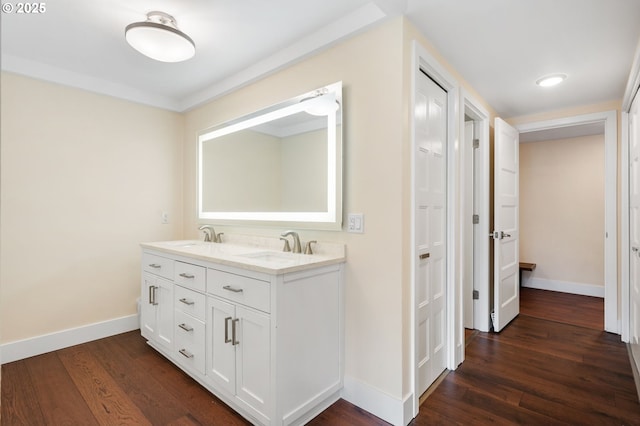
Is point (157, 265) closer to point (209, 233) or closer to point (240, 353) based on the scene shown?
point (209, 233)

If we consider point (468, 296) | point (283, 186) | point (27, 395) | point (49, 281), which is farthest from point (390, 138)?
point (49, 281)

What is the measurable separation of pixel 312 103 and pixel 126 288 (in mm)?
2520

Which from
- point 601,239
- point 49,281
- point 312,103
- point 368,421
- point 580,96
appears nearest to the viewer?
point 368,421

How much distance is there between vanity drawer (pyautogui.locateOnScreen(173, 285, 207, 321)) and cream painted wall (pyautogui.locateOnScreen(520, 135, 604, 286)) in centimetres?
489

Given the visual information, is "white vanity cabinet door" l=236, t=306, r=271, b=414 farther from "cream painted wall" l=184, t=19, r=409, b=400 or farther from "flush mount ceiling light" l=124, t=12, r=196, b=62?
"flush mount ceiling light" l=124, t=12, r=196, b=62

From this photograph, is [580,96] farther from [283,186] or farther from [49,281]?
[49,281]

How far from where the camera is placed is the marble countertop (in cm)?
160

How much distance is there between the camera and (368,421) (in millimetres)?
1682

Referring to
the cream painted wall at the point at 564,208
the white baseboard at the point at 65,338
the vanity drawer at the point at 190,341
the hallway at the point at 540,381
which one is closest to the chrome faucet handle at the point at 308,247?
the vanity drawer at the point at 190,341

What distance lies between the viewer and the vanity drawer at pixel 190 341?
1938 mm

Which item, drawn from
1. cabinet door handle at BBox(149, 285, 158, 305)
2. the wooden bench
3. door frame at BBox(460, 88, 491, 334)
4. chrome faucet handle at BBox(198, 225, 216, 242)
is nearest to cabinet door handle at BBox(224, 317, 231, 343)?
cabinet door handle at BBox(149, 285, 158, 305)

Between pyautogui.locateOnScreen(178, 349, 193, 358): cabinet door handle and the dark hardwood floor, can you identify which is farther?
pyautogui.locateOnScreen(178, 349, 193, 358): cabinet door handle

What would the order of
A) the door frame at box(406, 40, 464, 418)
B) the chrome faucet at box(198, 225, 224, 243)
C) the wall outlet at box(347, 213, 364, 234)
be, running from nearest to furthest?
the wall outlet at box(347, 213, 364, 234), the door frame at box(406, 40, 464, 418), the chrome faucet at box(198, 225, 224, 243)

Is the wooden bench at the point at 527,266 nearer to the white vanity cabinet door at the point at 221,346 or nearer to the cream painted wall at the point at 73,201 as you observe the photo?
the white vanity cabinet door at the point at 221,346
